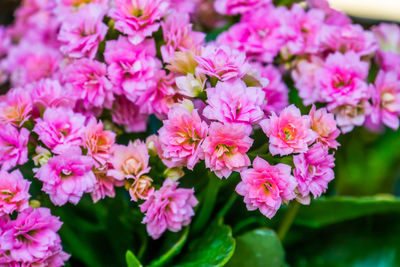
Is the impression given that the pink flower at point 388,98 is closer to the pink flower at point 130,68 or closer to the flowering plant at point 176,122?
the flowering plant at point 176,122

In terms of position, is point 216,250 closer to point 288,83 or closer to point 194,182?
point 194,182

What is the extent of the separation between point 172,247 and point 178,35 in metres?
0.20

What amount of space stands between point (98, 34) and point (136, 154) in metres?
0.12

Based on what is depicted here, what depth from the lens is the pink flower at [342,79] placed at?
501 millimetres

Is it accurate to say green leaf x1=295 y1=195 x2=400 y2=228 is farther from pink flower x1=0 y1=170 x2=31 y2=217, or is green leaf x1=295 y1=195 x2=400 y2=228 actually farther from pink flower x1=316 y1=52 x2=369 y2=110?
pink flower x1=0 y1=170 x2=31 y2=217

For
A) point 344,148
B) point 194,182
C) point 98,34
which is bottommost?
point 344,148

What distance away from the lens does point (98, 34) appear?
0.49 metres

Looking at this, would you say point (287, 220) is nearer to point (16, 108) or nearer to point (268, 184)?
point (268, 184)

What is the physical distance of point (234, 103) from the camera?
41cm

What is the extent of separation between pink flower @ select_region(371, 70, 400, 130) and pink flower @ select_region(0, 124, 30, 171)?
0.34 m

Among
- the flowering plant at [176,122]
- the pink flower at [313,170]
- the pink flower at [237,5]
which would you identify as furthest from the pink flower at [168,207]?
the pink flower at [237,5]

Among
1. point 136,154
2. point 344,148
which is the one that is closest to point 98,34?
point 136,154

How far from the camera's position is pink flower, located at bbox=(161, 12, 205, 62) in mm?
488

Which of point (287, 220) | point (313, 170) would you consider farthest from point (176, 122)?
point (287, 220)
